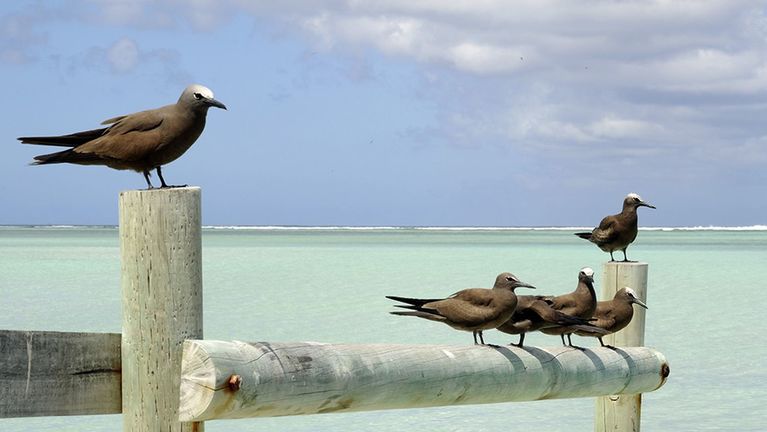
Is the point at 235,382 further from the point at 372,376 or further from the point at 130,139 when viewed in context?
the point at 130,139

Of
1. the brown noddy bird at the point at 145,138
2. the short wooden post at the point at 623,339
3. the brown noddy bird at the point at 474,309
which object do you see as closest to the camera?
the brown noddy bird at the point at 145,138

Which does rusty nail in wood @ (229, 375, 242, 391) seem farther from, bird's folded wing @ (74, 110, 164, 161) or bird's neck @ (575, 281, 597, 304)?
bird's neck @ (575, 281, 597, 304)

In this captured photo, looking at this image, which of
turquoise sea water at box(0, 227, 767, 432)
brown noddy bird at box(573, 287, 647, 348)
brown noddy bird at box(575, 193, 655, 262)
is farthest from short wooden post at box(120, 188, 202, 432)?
turquoise sea water at box(0, 227, 767, 432)

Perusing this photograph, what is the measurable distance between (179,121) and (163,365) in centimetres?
127

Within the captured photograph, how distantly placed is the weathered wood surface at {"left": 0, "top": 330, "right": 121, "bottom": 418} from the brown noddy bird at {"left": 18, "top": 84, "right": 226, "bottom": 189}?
99cm

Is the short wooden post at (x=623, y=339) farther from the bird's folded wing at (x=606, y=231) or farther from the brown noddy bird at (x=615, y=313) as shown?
the bird's folded wing at (x=606, y=231)

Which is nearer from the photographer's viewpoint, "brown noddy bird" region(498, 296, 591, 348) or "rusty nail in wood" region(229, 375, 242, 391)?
"rusty nail in wood" region(229, 375, 242, 391)

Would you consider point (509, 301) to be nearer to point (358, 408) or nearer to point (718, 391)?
point (358, 408)

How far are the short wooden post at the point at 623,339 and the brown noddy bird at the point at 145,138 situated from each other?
10.7 feet

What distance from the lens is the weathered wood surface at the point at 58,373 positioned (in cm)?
339

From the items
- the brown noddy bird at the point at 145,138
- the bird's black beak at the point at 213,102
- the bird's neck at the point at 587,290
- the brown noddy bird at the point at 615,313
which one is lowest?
the brown noddy bird at the point at 615,313

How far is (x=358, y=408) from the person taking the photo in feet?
13.8

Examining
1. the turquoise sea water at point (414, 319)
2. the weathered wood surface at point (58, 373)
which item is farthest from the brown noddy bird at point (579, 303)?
the turquoise sea water at point (414, 319)

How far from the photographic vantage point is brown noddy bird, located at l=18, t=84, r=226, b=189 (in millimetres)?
4367
